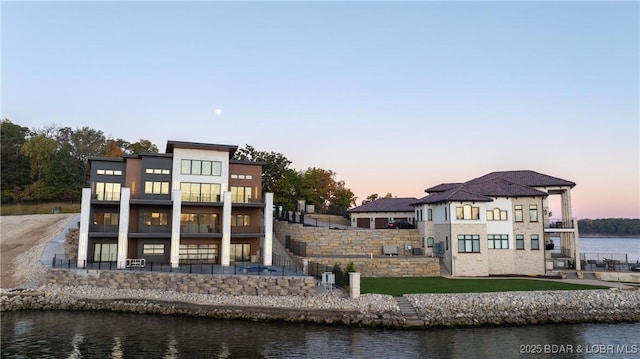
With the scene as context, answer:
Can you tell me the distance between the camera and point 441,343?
21250 millimetres

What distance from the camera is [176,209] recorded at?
3503 cm

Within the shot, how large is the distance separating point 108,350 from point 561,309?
27053 millimetres

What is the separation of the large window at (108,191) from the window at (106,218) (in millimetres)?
1556

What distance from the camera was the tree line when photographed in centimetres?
5828

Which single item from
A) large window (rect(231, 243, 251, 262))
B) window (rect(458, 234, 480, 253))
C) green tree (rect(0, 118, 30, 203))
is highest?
green tree (rect(0, 118, 30, 203))

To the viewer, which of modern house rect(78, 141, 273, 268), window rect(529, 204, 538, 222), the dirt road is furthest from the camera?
window rect(529, 204, 538, 222)

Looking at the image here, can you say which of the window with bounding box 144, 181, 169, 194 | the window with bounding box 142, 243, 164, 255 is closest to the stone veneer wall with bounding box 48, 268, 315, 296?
the window with bounding box 142, 243, 164, 255

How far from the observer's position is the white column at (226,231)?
35469mm

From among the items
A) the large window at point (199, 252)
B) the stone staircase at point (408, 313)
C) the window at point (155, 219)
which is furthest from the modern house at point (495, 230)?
the window at point (155, 219)

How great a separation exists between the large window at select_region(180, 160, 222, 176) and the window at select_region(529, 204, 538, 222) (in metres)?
29.0

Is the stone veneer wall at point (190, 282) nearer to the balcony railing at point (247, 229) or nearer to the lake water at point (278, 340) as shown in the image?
the lake water at point (278, 340)

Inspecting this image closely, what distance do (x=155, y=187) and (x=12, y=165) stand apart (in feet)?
138

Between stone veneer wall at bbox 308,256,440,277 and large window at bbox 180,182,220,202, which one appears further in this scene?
large window at bbox 180,182,220,202

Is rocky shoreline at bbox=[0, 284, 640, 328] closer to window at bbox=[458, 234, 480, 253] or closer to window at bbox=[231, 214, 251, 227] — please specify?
window at bbox=[458, 234, 480, 253]
